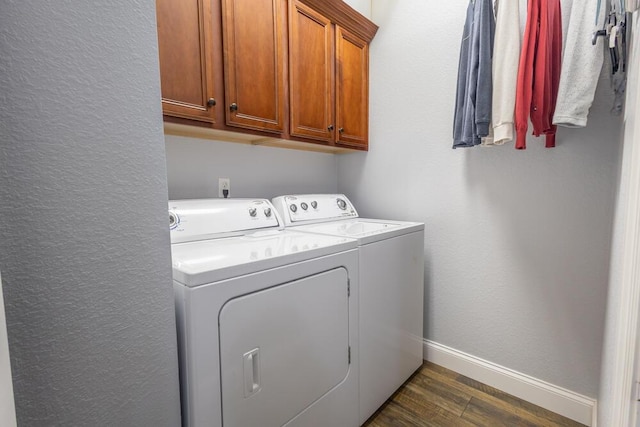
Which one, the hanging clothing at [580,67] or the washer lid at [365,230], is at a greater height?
the hanging clothing at [580,67]

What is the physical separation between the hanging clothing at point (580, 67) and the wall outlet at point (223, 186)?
1.64 metres

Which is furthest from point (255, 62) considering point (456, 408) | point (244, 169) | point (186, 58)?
point (456, 408)

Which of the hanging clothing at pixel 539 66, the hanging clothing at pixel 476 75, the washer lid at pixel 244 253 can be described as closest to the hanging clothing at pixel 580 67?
the hanging clothing at pixel 539 66

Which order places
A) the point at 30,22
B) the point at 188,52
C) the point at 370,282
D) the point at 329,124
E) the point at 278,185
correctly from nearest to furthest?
1. the point at 30,22
2. the point at 188,52
3. the point at 370,282
4. the point at 329,124
5. the point at 278,185

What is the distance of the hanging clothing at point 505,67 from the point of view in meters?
1.35

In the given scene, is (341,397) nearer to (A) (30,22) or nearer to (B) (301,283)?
(B) (301,283)

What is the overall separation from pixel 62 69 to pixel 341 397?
4.62 ft

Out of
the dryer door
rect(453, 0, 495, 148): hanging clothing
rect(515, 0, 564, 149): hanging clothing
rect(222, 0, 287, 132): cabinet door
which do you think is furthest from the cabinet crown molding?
the dryer door

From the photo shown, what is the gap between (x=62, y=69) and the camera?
53 centimetres

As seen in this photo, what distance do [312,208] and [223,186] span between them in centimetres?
56

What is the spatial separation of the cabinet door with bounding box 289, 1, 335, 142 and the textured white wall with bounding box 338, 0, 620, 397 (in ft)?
1.55

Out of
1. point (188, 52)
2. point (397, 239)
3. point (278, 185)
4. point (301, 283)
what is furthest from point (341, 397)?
point (188, 52)

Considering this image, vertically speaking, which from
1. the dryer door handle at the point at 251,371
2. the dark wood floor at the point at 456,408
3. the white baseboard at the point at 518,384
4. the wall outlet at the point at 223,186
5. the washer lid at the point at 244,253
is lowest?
the dark wood floor at the point at 456,408

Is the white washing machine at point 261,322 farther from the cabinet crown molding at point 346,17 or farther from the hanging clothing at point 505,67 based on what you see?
the cabinet crown molding at point 346,17
